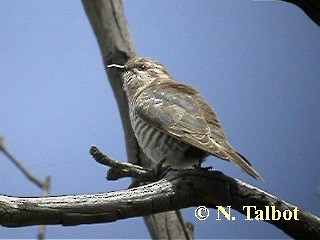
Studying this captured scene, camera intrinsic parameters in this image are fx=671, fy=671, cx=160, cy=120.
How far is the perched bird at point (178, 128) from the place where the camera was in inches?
133

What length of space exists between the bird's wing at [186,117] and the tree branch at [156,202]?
13cm

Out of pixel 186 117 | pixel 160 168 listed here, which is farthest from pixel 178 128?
pixel 160 168

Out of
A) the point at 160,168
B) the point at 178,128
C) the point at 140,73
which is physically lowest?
the point at 160,168

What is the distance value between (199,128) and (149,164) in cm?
136

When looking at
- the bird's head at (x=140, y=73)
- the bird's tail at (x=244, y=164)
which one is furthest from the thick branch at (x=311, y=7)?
the bird's head at (x=140, y=73)

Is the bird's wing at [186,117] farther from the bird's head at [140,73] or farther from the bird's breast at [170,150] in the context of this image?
the bird's head at [140,73]

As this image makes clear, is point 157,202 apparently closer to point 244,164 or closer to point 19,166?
point 244,164

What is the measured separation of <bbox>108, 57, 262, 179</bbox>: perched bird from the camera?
338cm

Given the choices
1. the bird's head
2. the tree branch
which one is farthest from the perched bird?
the bird's head

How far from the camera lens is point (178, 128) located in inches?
139

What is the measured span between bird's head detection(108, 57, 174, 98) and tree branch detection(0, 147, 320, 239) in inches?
56.8

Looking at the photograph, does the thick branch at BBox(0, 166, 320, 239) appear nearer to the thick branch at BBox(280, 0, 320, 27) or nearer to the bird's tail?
the bird's tail

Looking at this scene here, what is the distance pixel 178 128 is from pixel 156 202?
0.77 m

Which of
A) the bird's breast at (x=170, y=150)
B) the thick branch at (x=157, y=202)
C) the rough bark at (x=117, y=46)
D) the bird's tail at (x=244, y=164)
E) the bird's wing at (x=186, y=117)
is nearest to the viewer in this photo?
the thick branch at (x=157, y=202)
